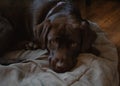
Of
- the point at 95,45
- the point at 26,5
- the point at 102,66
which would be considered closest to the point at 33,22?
the point at 26,5

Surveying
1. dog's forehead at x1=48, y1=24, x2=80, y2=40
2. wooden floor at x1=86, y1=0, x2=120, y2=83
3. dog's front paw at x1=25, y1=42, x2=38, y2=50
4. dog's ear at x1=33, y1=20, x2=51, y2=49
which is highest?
dog's forehead at x1=48, y1=24, x2=80, y2=40

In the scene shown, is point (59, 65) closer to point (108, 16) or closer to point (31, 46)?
point (31, 46)

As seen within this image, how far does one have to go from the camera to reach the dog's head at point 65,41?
1807 mm

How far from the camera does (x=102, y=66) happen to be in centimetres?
187

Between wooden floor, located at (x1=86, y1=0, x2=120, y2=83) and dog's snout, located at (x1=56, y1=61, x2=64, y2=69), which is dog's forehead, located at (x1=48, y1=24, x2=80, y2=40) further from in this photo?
wooden floor, located at (x1=86, y1=0, x2=120, y2=83)

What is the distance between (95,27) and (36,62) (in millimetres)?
731

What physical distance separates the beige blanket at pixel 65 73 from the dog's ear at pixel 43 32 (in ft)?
0.31

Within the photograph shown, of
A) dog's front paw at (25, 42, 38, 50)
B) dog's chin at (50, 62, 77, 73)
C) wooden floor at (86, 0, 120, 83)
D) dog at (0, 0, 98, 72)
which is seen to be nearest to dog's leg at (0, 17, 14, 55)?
dog at (0, 0, 98, 72)

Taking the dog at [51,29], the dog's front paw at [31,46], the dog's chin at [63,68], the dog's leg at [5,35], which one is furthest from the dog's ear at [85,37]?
the dog's leg at [5,35]

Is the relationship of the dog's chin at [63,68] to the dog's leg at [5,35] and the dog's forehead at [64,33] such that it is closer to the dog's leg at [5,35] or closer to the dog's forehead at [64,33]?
the dog's forehead at [64,33]

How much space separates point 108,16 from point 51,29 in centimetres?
155

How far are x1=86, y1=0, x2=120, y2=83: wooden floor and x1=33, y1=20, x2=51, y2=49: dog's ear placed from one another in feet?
3.03

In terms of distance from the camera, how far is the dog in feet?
6.07

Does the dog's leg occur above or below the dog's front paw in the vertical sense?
above
